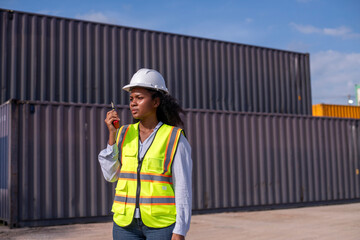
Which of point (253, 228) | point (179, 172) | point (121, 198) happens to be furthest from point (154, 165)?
point (253, 228)

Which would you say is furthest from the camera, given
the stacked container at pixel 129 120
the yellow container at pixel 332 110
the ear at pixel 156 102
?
the yellow container at pixel 332 110

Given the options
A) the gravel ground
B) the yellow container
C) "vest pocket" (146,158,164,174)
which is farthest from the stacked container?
"vest pocket" (146,158,164,174)

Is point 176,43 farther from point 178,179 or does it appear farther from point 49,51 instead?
point 178,179

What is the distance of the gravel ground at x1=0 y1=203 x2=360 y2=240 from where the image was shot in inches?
322

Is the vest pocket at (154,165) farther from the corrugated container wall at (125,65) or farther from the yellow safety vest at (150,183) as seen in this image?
the corrugated container wall at (125,65)

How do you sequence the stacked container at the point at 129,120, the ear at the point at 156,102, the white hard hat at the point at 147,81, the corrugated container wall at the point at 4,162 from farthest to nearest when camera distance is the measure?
the stacked container at the point at 129,120, the corrugated container wall at the point at 4,162, the ear at the point at 156,102, the white hard hat at the point at 147,81

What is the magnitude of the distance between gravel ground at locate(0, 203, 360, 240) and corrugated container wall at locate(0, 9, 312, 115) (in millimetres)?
4613

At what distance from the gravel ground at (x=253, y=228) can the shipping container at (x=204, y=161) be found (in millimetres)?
562

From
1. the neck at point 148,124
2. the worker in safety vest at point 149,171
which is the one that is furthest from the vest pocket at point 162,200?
the neck at point 148,124

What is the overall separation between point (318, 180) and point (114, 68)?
7.70m

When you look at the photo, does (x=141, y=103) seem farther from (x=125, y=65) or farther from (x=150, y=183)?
(x=125, y=65)

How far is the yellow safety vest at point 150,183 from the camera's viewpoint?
2.42 metres

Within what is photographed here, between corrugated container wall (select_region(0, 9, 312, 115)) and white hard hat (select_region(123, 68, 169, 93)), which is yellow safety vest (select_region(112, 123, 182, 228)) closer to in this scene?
white hard hat (select_region(123, 68, 169, 93))

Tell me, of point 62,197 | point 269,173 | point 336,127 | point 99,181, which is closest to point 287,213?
point 269,173
